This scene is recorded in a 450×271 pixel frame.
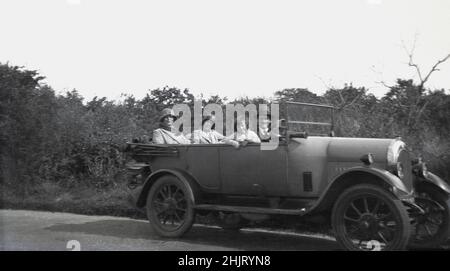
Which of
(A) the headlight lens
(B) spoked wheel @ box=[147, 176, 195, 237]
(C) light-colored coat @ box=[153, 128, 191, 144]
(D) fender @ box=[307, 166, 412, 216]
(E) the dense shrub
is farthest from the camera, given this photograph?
(E) the dense shrub

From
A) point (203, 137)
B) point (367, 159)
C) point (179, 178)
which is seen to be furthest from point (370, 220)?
point (203, 137)

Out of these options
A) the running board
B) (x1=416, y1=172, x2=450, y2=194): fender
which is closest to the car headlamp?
the running board

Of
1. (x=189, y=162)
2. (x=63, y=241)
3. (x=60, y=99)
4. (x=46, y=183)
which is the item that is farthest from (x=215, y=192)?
(x=60, y=99)

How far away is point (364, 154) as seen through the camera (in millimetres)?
5895

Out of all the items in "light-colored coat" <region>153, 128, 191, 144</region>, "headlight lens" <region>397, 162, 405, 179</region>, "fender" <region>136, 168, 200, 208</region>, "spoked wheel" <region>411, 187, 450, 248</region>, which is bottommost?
"spoked wheel" <region>411, 187, 450, 248</region>

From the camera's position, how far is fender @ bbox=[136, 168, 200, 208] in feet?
22.9

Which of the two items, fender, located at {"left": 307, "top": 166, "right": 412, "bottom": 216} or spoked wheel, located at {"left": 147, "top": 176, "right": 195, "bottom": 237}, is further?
spoked wheel, located at {"left": 147, "top": 176, "right": 195, "bottom": 237}

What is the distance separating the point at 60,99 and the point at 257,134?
747cm

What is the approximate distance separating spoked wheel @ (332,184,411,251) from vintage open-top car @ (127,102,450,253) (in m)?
0.01

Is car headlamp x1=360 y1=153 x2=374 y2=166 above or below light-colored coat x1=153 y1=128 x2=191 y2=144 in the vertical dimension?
below

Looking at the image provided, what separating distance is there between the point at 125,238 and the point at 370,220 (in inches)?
129

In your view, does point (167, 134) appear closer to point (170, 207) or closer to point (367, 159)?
point (170, 207)

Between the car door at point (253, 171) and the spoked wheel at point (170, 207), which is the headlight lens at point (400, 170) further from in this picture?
the spoked wheel at point (170, 207)

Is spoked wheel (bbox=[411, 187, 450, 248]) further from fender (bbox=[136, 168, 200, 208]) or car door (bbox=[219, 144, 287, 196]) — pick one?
→ fender (bbox=[136, 168, 200, 208])
